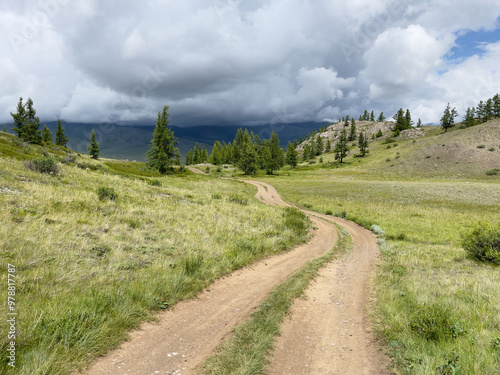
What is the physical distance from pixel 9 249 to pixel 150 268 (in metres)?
3.85

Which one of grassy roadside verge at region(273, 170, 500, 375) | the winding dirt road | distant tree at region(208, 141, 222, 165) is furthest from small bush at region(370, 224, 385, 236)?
distant tree at region(208, 141, 222, 165)

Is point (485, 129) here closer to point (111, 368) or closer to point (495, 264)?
point (495, 264)

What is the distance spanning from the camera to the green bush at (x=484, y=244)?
1189 cm

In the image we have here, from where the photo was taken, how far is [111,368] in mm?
4172

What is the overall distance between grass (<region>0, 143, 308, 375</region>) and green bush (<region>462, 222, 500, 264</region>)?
9.19 meters

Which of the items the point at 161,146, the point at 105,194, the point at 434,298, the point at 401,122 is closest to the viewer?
the point at 434,298

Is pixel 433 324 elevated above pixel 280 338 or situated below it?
above

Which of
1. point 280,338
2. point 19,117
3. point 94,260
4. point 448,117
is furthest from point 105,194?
point 448,117

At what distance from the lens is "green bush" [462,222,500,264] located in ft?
39.0

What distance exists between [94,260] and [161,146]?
62778 mm

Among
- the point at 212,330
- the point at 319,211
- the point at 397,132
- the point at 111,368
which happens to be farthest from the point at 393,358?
the point at 397,132

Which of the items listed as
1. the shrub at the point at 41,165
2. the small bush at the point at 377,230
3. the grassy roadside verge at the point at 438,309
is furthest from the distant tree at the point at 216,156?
the grassy roadside verge at the point at 438,309

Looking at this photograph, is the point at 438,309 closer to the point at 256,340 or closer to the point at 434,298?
the point at 434,298

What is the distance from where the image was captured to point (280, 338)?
18.5ft
